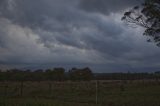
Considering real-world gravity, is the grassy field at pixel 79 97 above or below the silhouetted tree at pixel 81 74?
below

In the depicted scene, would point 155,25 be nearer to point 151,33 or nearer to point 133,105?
point 151,33

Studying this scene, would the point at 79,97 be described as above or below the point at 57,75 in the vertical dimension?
below

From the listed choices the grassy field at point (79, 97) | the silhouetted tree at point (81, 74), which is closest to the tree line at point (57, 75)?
the silhouetted tree at point (81, 74)

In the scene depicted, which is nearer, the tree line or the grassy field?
the grassy field

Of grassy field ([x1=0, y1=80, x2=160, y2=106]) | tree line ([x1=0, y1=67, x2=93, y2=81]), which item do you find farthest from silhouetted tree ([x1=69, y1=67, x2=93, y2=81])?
grassy field ([x1=0, y1=80, x2=160, y2=106])

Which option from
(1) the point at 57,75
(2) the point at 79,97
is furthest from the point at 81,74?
(2) the point at 79,97

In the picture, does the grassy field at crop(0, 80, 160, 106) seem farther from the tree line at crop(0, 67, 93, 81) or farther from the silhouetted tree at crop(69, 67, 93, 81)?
the silhouetted tree at crop(69, 67, 93, 81)

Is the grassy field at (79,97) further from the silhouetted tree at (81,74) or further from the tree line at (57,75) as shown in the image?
the silhouetted tree at (81,74)

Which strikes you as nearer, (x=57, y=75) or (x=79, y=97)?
(x=79, y=97)

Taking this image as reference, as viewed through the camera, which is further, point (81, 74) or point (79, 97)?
point (81, 74)

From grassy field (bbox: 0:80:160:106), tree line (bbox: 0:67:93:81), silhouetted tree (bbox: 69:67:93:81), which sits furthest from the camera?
silhouetted tree (bbox: 69:67:93:81)

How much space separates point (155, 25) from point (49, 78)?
71513mm

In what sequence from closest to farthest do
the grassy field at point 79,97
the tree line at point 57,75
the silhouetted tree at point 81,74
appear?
the grassy field at point 79,97, the tree line at point 57,75, the silhouetted tree at point 81,74

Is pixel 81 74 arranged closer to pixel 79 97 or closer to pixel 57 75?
pixel 57 75
